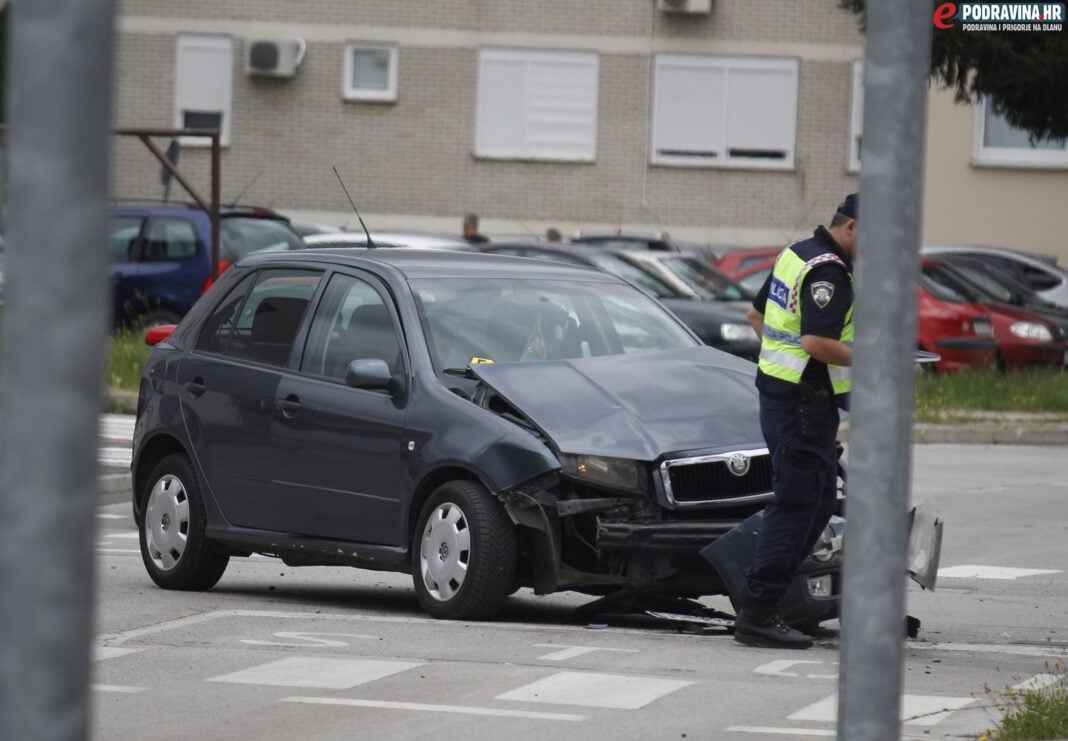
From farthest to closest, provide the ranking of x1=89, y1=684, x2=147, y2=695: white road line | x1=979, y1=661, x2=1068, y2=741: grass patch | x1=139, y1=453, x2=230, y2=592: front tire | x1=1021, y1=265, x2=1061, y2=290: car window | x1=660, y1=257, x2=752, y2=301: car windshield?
x1=1021, y1=265, x2=1061, y2=290: car window
x1=660, y1=257, x2=752, y2=301: car windshield
x1=139, y1=453, x2=230, y2=592: front tire
x1=89, y1=684, x2=147, y2=695: white road line
x1=979, y1=661, x2=1068, y2=741: grass patch

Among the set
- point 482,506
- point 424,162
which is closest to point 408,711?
point 482,506

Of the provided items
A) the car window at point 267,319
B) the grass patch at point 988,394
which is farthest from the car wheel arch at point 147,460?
the grass patch at point 988,394

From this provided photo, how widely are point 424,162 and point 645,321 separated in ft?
90.9

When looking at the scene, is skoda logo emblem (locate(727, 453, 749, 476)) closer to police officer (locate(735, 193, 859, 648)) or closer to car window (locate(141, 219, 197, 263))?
police officer (locate(735, 193, 859, 648))

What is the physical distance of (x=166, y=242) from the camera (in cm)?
2448

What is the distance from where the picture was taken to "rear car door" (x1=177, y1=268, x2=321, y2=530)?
9.84m

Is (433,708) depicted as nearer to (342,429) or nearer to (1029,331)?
(342,429)

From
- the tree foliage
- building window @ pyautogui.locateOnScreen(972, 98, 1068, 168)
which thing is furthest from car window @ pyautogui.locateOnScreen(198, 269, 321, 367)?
building window @ pyautogui.locateOnScreen(972, 98, 1068, 168)

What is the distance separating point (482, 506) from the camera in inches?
340

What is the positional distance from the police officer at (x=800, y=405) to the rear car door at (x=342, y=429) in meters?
1.76

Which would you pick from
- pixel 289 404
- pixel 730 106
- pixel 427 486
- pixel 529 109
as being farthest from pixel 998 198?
pixel 427 486

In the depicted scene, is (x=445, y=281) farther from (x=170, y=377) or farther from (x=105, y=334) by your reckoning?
(x=105, y=334)

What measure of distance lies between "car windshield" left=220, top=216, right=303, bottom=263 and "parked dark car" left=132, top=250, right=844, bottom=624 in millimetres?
13578

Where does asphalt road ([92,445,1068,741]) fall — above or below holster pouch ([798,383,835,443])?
below
